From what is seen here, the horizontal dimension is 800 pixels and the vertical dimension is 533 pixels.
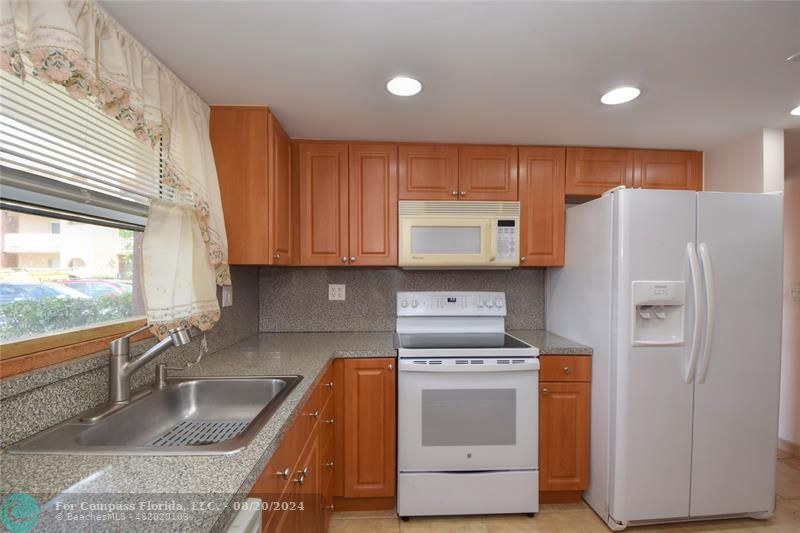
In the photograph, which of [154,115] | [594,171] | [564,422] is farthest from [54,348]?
[594,171]

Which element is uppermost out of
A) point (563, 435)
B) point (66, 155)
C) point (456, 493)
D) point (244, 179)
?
point (244, 179)

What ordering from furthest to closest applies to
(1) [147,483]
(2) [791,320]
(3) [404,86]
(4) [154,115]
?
(2) [791,320]
(3) [404,86]
(4) [154,115]
(1) [147,483]

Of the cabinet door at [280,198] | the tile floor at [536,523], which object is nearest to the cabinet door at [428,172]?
the cabinet door at [280,198]

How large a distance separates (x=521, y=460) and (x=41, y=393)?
1.98 metres

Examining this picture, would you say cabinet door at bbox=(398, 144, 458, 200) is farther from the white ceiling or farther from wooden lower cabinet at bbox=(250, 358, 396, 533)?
wooden lower cabinet at bbox=(250, 358, 396, 533)

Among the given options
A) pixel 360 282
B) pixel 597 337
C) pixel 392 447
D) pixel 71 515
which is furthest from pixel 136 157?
pixel 597 337

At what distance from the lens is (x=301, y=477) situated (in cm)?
120

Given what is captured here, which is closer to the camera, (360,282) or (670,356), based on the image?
(670,356)

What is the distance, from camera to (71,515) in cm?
61

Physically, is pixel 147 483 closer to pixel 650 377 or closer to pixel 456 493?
pixel 456 493

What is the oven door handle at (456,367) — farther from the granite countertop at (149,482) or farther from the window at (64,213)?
the window at (64,213)

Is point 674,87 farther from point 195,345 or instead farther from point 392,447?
point 195,345

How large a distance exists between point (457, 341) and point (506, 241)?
2.29 feet

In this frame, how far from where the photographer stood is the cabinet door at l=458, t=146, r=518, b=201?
2.21 m
